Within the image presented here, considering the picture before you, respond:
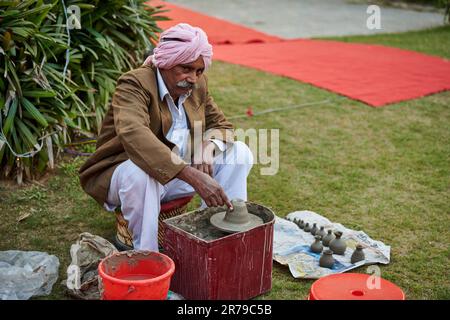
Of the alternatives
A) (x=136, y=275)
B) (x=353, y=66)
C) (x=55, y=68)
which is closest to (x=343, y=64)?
(x=353, y=66)

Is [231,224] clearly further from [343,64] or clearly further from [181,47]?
[343,64]

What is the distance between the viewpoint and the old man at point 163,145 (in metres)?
3.27

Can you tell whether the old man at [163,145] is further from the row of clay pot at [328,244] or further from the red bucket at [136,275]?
the row of clay pot at [328,244]

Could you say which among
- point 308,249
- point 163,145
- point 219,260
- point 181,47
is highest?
point 181,47

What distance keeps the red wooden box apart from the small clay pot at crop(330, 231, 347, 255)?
1.83 ft

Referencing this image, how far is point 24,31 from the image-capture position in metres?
4.19

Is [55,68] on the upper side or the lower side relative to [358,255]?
upper

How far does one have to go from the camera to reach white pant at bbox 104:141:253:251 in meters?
3.34

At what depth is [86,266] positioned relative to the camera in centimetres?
339

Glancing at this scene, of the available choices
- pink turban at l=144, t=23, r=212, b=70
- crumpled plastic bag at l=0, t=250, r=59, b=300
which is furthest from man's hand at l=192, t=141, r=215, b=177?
crumpled plastic bag at l=0, t=250, r=59, b=300

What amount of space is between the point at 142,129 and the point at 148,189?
0.98ft

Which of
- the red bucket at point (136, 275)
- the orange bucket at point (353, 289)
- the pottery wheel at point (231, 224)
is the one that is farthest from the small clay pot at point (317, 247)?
the red bucket at point (136, 275)

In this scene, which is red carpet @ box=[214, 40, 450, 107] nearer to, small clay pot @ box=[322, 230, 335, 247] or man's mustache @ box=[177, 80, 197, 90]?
small clay pot @ box=[322, 230, 335, 247]
